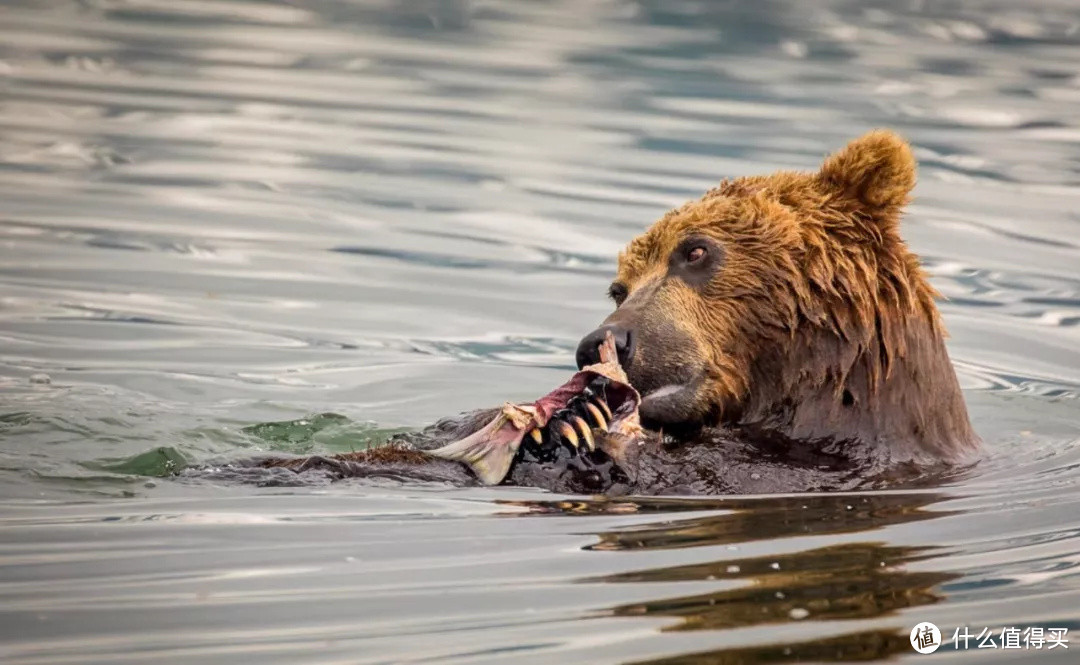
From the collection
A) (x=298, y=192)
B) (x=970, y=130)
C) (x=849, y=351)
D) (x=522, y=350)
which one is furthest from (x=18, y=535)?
(x=970, y=130)

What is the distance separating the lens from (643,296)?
816 centimetres

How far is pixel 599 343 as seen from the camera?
7.74 m

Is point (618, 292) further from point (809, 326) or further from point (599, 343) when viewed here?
point (809, 326)

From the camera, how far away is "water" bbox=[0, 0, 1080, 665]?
19.4ft

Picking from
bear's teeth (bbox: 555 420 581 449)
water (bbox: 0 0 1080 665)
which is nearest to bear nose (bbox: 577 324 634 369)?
bear's teeth (bbox: 555 420 581 449)

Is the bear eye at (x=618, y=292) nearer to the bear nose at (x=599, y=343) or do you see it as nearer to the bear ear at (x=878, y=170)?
the bear nose at (x=599, y=343)

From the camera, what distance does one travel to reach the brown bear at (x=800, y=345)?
782cm

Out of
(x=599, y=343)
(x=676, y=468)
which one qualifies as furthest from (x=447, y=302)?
(x=676, y=468)

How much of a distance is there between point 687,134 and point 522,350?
23.6ft

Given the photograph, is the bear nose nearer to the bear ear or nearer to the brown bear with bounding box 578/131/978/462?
the brown bear with bounding box 578/131/978/462

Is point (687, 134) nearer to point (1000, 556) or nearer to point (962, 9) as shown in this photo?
point (962, 9)

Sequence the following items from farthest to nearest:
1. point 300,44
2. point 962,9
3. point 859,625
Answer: point 962,9 < point 300,44 < point 859,625

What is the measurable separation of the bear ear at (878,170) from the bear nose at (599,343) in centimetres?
118

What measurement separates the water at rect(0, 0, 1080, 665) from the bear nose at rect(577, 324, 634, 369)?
71 cm
